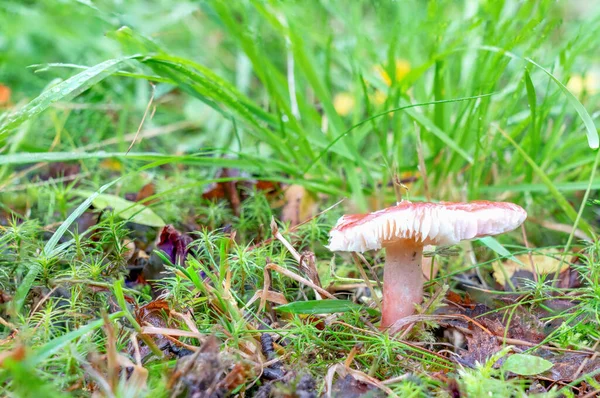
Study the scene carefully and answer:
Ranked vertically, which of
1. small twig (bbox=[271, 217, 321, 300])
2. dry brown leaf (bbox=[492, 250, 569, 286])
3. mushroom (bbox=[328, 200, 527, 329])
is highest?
mushroom (bbox=[328, 200, 527, 329])

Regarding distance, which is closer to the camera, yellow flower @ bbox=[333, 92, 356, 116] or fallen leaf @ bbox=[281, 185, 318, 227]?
fallen leaf @ bbox=[281, 185, 318, 227]

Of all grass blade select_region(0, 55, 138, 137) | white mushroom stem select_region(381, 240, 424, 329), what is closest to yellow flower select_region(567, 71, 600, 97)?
white mushroom stem select_region(381, 240, 424, 329)

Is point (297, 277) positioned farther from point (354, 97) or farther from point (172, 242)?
point (354, 97)

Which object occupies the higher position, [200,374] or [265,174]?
[265,174]

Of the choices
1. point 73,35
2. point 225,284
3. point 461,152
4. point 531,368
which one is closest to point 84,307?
point 225,284

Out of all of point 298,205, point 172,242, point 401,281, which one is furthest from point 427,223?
point 298,205

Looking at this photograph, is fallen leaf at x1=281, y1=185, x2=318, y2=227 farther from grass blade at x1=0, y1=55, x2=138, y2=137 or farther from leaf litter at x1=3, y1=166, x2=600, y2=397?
grass blade at x1=0, y1=55, x2=138, y2=137

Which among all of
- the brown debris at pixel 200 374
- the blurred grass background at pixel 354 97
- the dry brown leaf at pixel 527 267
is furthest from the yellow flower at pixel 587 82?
the brown debris at pixel 200 374
